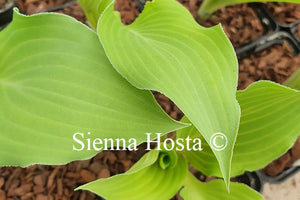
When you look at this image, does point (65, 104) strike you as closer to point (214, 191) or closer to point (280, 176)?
point (214, 191)

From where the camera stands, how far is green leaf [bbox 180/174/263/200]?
692 mm

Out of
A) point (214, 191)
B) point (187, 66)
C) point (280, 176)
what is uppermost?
point (187, 66)

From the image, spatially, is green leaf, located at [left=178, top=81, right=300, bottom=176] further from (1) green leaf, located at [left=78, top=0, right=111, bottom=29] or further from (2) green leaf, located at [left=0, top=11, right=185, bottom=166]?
(1) green leaf, located at [left=78, top=0, right=111, bottom=29]


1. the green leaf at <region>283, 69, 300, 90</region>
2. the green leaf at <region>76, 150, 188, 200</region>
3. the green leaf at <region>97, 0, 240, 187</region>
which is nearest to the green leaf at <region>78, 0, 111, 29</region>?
→ the green leaf at <region>97, 0, 240, 187</region>

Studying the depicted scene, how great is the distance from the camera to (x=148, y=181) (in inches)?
27.8

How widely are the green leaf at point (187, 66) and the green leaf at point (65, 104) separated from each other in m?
0.03

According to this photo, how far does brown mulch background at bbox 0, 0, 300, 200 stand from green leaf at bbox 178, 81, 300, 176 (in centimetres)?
24

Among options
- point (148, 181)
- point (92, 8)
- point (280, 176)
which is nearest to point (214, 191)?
point (148, 181)

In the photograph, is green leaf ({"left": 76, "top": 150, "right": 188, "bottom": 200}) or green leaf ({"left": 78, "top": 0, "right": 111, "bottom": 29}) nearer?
green leaf ({"left": 76, "top": 150, "right": 188, "bottom": 200})

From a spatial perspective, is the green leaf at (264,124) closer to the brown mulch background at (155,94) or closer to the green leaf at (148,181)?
the green leaf at (148,181)

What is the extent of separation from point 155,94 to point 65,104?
0.43 m

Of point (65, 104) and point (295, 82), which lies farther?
point (295, 82)

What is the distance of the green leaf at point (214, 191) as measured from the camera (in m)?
0.69

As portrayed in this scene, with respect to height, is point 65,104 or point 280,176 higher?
point 65,104
